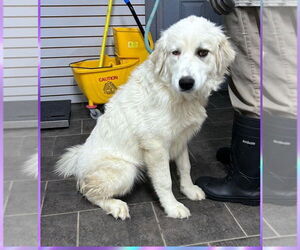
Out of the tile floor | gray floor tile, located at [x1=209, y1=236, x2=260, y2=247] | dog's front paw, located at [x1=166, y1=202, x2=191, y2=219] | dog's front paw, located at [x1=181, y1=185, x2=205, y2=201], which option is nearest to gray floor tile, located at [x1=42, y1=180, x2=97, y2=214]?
the tile floor

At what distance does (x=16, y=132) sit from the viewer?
1.09 metres

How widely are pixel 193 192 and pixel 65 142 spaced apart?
53.4 inches

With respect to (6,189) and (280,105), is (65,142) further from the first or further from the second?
(280,105)

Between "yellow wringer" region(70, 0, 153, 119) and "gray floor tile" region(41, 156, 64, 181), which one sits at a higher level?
"yellow wringer" region(70, 0, 153, 119)

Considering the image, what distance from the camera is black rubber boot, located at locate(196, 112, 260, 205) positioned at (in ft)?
5.72

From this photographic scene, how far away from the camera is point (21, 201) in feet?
4.00

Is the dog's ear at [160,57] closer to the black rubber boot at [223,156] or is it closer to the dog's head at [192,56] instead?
the dog's head at [192,56]

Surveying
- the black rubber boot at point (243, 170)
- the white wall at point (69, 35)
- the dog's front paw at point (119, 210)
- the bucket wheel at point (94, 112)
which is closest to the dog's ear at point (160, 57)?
the black rubber boot at point (243, 170)

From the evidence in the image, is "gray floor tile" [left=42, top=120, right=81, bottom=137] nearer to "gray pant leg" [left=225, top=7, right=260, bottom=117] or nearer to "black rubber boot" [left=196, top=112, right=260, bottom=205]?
"black rubber boot" [left=196, top=112, right=260, bottom=205]

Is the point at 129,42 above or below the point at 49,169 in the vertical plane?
above

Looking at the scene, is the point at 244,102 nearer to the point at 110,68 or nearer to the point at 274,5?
the point at 274,5

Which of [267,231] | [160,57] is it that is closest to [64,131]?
[160,57]

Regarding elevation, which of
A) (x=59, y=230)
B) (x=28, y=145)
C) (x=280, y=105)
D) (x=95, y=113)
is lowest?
(x=59, y=230)

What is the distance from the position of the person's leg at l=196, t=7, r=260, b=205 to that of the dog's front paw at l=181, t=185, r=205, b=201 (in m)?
0.04
